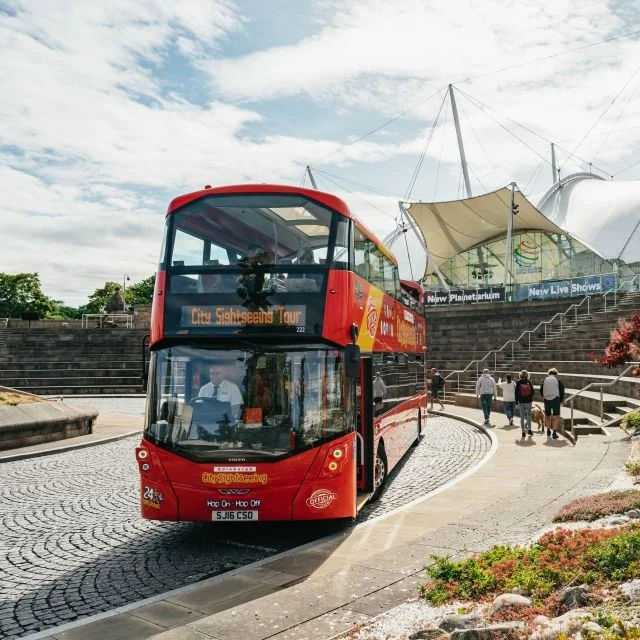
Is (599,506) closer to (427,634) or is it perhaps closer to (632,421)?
(427,634)

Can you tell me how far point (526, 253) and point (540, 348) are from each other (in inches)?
1552

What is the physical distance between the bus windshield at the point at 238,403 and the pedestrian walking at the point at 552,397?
1043cm

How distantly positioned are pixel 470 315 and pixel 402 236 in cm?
5120

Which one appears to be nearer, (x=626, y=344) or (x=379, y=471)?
(x=379, y=471)

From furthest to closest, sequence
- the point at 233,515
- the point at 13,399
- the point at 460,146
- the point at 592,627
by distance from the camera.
Answer: the point at 460,146 < the point at 13,399 < the point at 233,515 < the point at 592,627

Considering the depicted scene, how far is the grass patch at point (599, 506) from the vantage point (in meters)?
7.97

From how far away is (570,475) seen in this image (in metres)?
12.0

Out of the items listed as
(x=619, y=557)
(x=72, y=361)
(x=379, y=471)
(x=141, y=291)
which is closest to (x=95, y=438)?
(x=379, y=471)

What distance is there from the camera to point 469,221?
2749 inches

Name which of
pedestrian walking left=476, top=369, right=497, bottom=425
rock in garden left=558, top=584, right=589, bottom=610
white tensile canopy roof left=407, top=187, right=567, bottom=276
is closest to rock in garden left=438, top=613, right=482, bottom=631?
rock in garden left=558, top=584, right=589, bottom=610

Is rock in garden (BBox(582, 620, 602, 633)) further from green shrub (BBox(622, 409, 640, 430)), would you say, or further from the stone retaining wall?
the stone retaining wall

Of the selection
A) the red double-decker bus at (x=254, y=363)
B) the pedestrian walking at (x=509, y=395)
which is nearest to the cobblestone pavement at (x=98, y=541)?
the red double-decker bus at (x=254, y=363)

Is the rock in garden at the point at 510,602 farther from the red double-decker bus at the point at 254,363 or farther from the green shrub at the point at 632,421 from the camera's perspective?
the green shrub at the point at 632,421

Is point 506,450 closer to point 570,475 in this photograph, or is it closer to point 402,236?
point 570,475
